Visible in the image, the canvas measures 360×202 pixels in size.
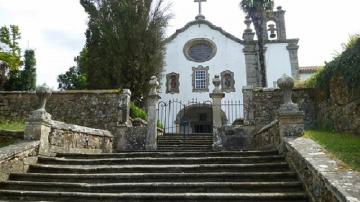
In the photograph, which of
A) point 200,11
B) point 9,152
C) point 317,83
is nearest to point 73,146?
point 9,152

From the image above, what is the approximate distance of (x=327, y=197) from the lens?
194 inches

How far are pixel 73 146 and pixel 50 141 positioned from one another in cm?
92

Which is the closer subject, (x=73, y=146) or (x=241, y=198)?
(x=241, y=198)

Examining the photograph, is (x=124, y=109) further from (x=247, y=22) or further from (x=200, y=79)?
(x=247, y=22)

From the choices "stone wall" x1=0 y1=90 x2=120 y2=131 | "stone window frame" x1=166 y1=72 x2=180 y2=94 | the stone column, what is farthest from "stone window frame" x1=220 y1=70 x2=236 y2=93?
"stone wall" x1=0 y1=90 x2=120 y2=131

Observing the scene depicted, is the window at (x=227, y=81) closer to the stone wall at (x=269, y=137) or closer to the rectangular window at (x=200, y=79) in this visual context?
the rectangular window at (x=200, y=79)

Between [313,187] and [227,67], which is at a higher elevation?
[227,67]

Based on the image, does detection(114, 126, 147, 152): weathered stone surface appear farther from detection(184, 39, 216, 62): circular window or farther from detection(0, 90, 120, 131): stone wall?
detection(184, 39, 216, 62): circular window

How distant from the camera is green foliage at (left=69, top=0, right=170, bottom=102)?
16.4 m

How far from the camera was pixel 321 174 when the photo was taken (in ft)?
17.0

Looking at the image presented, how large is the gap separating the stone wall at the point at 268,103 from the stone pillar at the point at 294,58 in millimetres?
11477

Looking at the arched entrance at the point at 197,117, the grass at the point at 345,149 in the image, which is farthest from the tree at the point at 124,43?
the grass at the point at 345,149

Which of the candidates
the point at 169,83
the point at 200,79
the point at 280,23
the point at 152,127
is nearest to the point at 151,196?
the point at 152,127

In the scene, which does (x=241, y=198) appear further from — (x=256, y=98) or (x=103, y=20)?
(x=103, y=20)
